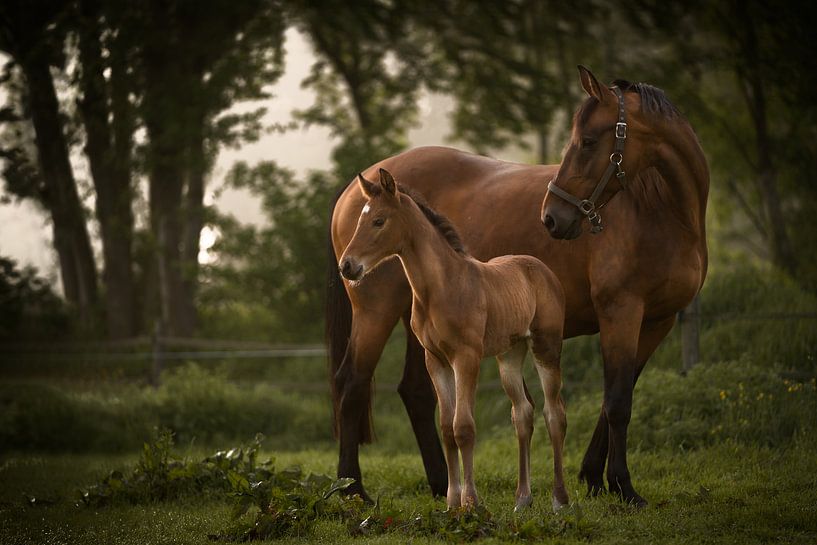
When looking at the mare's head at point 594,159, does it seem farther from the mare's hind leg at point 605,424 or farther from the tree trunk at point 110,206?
the tree trunk at point 110,206

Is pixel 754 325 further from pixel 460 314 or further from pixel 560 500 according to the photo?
pixel 460 314

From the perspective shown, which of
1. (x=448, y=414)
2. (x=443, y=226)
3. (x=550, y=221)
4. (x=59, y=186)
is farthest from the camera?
(x=59, y=186)

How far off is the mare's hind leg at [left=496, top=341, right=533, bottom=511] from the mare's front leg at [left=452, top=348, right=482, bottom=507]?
0.41m

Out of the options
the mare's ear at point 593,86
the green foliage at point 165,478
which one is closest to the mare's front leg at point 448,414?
the mare's ear at point 593,86

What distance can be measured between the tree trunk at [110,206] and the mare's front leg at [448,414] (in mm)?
13185

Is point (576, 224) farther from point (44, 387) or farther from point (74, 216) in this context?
point (74, 216)

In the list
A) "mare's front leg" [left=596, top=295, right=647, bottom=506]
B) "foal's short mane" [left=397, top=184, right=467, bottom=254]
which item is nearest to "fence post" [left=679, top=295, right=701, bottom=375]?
"mare's front leg" [left=596, top=295, right=647, bottom=506]

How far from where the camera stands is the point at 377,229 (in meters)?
4.93

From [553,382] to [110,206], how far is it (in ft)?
47.2

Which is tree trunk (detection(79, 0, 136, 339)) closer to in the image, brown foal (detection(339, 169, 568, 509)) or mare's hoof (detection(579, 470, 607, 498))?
mare's hoof (detection(579, 470, 607, 498))

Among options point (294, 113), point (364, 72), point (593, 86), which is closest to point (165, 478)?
point (593, 86)

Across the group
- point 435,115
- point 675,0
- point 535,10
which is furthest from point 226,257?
point 435,115

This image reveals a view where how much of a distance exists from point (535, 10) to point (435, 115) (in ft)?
87.6

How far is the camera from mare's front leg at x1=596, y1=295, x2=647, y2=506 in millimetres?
5875
